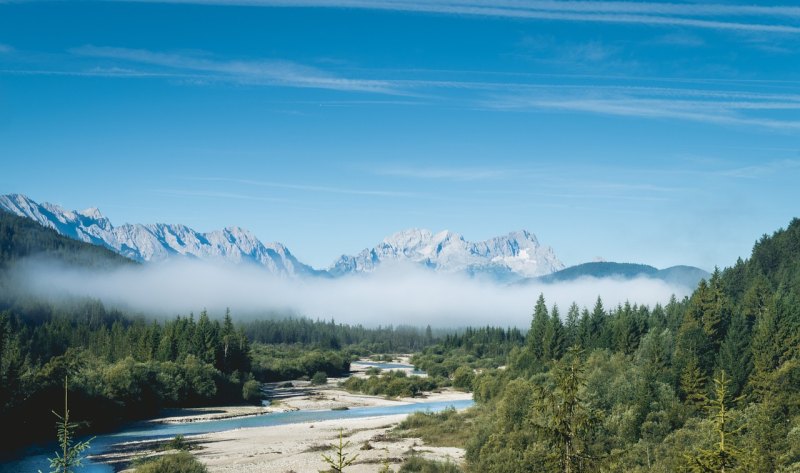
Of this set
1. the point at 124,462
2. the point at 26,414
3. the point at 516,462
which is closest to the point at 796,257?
the point at 516,462

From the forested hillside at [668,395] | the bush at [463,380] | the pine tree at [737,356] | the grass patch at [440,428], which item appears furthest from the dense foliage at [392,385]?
the pine tree at [737,356]

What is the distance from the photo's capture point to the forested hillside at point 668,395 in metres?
23.4

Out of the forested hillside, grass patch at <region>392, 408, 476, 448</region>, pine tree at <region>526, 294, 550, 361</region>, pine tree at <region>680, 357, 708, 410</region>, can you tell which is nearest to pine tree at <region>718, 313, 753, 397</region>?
the forested hillside

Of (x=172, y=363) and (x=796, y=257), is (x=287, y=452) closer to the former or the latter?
(x=172, y=363)

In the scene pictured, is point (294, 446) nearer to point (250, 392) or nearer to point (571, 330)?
point (250, 392)

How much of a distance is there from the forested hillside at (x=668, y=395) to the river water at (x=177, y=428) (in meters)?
21.7

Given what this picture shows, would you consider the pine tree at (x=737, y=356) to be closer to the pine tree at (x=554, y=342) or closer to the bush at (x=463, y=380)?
the pine tree at (x=554, y=342)

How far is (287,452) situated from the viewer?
234ft

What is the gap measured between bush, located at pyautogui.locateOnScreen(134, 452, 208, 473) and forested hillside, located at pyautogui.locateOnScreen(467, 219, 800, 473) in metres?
25.5

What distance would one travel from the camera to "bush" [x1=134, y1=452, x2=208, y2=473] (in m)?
53.5

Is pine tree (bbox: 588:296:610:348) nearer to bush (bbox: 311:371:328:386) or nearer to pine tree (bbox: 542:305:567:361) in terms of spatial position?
pine tree (bbox: 542:305:567:361)

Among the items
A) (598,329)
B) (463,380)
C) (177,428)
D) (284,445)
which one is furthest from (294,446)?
(463,380)

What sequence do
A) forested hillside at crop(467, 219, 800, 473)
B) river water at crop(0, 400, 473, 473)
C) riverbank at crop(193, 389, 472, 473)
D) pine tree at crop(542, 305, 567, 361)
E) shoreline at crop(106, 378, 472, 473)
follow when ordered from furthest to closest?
pine tree at crop(542, 305, 567, 361) → shoreline at crop(106, 378, 472, 473) → riverbank at crop(193, 389, 472, 473) → river water at crop(0, 400, 473, 473) → forested hillside at crop(467, 219, 800, 473)

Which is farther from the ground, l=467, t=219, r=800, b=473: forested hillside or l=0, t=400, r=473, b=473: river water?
l=467, t=219, r=800, b=473: forested hillside
